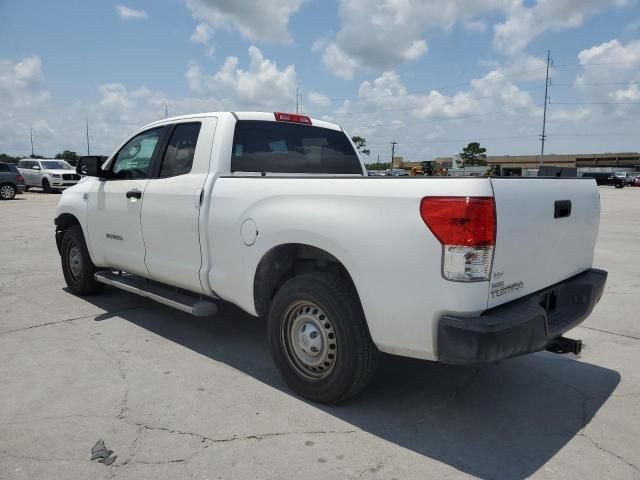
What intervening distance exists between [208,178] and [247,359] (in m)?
1.52

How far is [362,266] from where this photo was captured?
9.43 feet

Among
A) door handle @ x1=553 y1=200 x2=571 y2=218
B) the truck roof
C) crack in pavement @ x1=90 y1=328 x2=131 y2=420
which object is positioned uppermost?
the truck roof

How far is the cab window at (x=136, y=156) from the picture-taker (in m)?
4.79

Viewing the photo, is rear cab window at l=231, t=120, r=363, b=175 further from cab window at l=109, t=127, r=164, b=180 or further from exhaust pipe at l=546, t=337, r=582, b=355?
exhaust pipe at l=546, t=337, r=582, b=355

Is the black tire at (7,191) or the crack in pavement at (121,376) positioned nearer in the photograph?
the crack in pavement at (121,376)

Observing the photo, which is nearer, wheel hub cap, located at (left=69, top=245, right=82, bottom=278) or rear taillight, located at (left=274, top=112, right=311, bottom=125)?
rear taillight, located at (left=274, top=112, right=311, bottom=125)

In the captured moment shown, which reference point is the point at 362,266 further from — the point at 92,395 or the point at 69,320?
the point at 69,320

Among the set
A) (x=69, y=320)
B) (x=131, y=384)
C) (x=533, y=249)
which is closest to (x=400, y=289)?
(x=533, y=249)

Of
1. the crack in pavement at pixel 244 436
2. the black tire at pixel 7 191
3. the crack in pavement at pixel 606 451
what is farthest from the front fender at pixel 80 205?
the black tire at pixel 7 191

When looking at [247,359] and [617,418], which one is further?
[247,359]

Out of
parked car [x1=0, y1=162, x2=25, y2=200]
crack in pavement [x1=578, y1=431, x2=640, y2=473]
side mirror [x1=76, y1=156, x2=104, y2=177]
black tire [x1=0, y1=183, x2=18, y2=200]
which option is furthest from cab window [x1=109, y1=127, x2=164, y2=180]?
black tire [x1=0, y1=183, x2=18, y2=200]

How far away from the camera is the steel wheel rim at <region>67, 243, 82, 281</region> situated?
5855 millimetres

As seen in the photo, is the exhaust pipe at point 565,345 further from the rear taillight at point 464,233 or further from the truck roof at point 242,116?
the truck roof at point 242,116

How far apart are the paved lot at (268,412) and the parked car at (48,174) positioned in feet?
77.7
